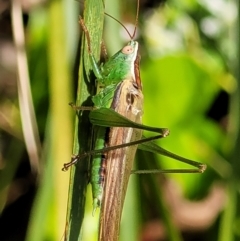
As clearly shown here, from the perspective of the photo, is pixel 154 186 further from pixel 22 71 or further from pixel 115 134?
pixel 22 71

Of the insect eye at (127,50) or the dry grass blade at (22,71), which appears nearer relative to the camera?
the insect eye at (127,50)

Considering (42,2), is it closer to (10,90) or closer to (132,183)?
(10,90)

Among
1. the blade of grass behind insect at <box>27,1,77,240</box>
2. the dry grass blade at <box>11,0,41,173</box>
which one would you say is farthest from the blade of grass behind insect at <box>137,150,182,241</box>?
the dry grass blade at <box>11,0,41,173</box>

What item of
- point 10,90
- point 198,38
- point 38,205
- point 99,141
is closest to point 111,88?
point 99,141

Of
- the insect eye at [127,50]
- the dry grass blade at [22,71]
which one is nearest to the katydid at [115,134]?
the insect eye at [127,50]

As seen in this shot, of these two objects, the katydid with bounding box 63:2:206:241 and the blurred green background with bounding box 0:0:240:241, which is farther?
the blurred green background with bounding box 0:0:240:241

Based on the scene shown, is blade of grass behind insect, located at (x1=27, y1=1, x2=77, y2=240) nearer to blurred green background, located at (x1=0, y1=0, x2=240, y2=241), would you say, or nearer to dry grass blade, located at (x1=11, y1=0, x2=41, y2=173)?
blurred green background, located at (x1=0, y1=0, x2=240, y2=241)

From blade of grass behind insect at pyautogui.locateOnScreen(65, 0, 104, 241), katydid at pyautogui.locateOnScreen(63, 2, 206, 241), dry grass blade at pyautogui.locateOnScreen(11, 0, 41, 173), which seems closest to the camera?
blade of grass behind insect at pyautogui.locateOnScreen(65, 0, 104, 241)

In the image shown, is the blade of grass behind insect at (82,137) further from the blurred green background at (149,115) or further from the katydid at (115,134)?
the blurred green background at (149,115)
